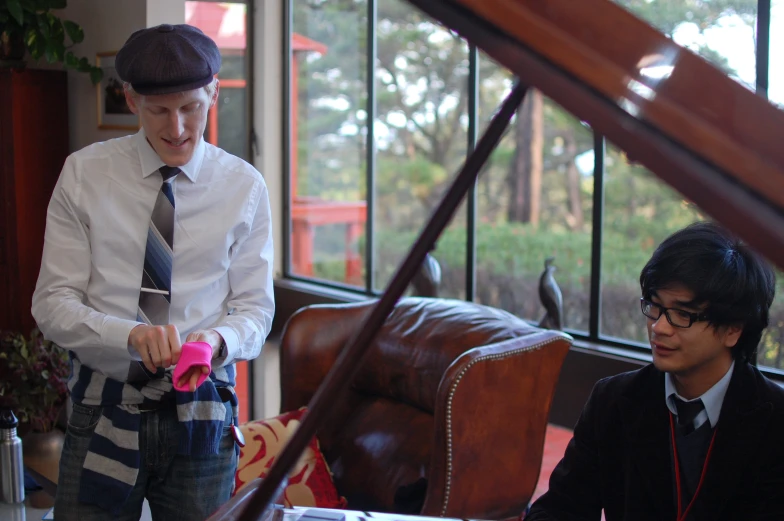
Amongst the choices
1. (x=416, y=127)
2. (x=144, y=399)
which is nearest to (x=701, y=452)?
(x=144, y=399)

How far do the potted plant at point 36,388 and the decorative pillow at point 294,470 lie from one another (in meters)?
1.68

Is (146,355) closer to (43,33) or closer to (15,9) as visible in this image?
(15,9)

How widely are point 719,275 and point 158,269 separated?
39.2 inches

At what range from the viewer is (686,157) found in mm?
462

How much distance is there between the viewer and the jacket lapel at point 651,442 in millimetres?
1549

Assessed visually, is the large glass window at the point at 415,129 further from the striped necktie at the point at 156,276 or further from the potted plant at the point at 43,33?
the striped necktie at the point at 156,276

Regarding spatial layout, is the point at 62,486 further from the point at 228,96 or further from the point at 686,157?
the point at 228,96

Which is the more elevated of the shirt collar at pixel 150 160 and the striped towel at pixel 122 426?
the shirt collar at pixel 150 160

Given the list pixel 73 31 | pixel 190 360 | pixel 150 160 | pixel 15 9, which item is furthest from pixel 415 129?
pixel 190 360

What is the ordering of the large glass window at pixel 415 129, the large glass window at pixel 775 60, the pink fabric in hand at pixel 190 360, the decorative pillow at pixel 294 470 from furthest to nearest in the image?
the large glass window at pixel 415 129 → the large glass window at pixel 775 60 → the decorative pillow at pixel 294 470 → the pink fabric in hand at pixel 190 360

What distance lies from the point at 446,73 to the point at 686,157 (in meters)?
14.1

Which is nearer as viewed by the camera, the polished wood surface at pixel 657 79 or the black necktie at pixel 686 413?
the polished wood surface at pixel 657 79

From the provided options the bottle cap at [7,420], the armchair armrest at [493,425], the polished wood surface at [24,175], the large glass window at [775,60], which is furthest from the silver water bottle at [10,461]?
the large glass window at [775,60]

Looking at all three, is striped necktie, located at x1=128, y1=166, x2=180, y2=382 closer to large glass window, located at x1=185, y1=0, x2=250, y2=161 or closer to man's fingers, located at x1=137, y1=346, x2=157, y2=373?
man's fingers, located at x1=137, y1=346, x2=157, y2=373
